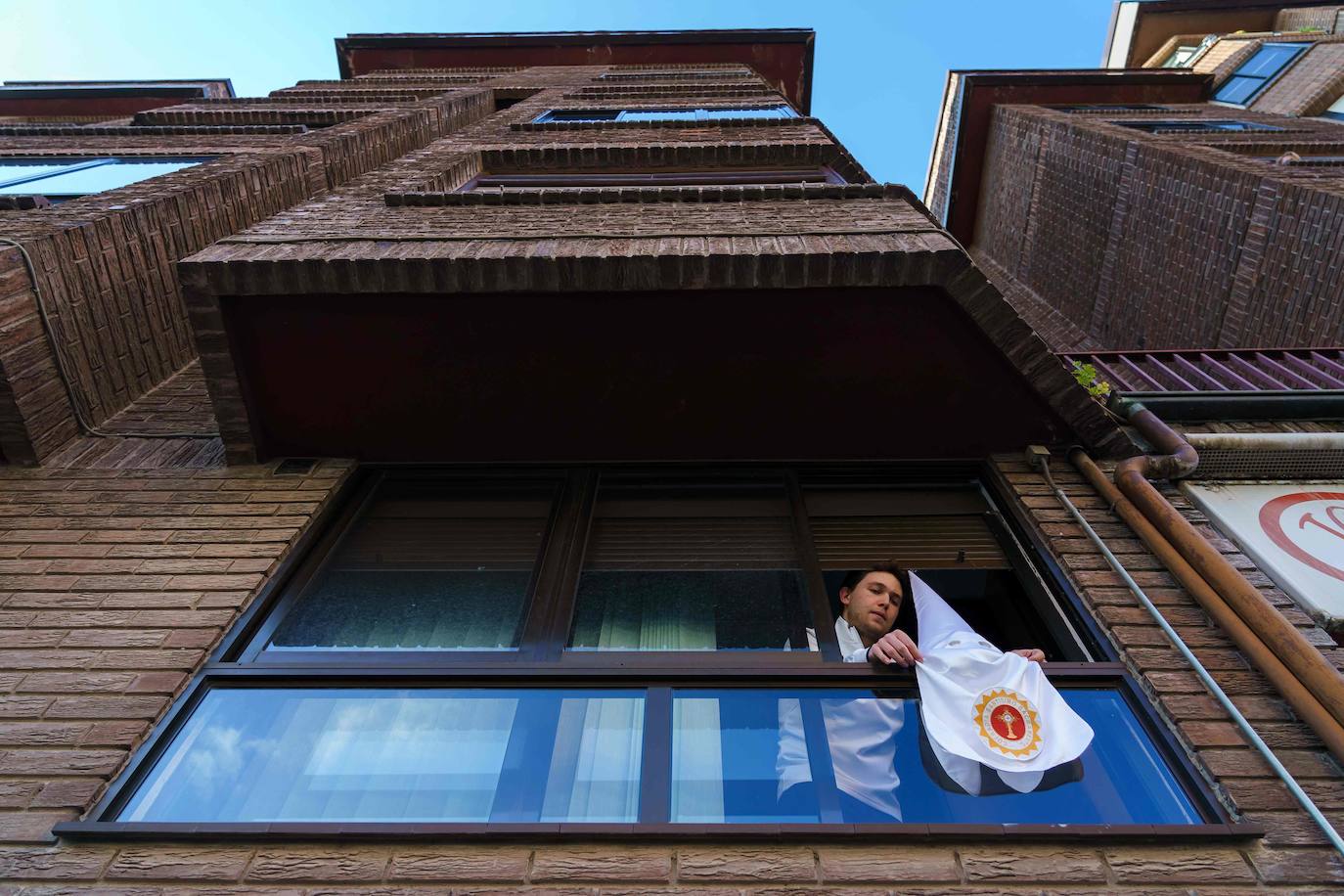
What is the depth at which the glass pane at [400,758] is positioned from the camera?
2.64 metres

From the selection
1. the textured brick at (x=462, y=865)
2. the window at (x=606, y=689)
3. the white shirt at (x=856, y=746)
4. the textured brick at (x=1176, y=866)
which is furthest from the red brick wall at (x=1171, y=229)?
the textured brick at (x=462, y=865)

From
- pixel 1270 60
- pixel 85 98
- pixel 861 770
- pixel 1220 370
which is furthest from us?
pixel 1270 60

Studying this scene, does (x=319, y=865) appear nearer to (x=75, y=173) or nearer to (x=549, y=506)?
(x=549, y=506)

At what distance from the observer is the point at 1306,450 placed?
4.31 meters

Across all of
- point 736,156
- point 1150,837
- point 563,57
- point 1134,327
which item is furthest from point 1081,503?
point 563,57

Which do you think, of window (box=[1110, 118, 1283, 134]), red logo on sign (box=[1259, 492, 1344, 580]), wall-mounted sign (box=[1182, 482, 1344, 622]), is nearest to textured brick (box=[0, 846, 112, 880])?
wall-mounted sign (box=[1182, 482, 1344, 622])

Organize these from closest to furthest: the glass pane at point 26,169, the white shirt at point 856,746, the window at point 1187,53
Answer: the white shirt at point 856,746 → the glass pane at point 26,169 → the window at point 1187,53

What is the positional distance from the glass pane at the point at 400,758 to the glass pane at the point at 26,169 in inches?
219

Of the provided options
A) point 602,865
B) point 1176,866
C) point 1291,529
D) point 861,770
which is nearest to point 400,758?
point 602,865

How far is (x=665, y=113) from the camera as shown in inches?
448

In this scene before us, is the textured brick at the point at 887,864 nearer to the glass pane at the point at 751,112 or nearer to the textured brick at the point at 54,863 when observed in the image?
the textured brick at the point at 54,863

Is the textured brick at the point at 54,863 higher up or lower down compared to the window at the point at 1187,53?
lower down

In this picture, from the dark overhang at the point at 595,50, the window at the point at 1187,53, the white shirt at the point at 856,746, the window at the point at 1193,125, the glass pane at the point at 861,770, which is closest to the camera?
the glass pane at the point at 861,770

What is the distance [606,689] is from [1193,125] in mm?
17245
